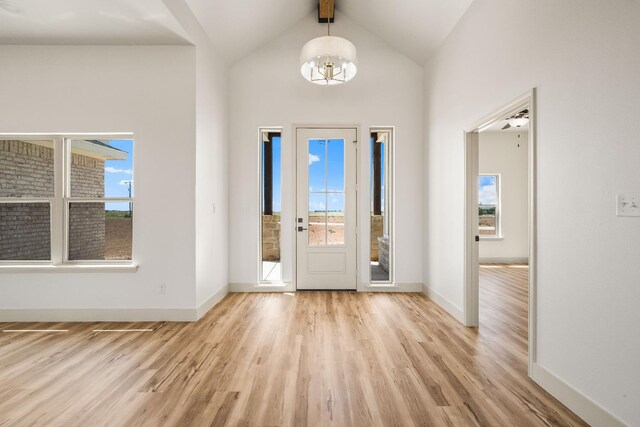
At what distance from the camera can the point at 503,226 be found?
25.0 ft

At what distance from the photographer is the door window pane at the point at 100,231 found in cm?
355

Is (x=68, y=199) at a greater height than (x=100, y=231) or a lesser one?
greater

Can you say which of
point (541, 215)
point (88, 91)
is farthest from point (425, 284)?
point (88, 91)

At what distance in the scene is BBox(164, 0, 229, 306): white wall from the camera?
354 centimetres

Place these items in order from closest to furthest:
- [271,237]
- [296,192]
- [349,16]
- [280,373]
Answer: [280,373] → [349,16] → [296,192] → [271,237]

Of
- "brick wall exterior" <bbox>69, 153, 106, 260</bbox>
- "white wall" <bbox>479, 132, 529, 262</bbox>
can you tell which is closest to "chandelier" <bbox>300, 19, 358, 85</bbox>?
"brick wall exterior" <bbox>69, 153, 106, 260</bbox>

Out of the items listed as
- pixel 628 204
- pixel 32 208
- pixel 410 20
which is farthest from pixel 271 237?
pixel 628 204

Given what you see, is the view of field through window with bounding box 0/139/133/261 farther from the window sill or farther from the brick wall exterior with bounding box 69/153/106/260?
the window sill

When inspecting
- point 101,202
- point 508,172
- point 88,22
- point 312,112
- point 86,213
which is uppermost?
point 88,22

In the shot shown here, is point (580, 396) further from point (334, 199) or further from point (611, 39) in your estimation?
point (334, 199)

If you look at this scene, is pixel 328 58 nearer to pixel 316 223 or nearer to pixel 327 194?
pixel 327 194

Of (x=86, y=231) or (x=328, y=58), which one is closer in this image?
(x=328, y=58)

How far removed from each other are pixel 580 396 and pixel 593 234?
3.16 ft

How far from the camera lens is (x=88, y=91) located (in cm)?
347
